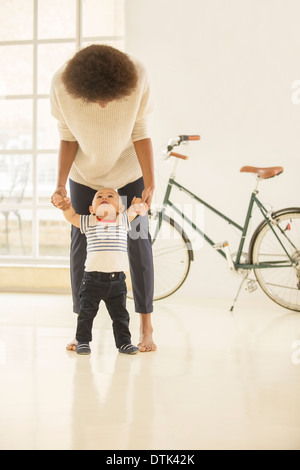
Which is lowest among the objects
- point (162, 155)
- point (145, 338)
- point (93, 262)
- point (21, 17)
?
point (145, 338)

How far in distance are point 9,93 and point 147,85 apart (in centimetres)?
212

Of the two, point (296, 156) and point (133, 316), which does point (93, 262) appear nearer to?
point (133, 316)

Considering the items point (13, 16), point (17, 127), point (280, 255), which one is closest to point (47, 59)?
point (13, 16)

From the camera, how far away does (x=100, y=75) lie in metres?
1.78

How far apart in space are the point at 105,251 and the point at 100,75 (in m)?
0.58

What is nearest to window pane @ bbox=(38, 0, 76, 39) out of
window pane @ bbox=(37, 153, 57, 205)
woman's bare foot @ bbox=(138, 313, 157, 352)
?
window pane @ bbox=(37, 153, 57, 205)

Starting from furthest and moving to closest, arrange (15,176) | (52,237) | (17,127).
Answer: (52,237)
(17,127)
(15,176)

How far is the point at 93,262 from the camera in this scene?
1.93 m

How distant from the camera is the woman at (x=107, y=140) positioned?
70.7 inches

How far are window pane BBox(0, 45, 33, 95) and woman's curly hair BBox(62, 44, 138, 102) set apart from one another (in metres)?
1.97

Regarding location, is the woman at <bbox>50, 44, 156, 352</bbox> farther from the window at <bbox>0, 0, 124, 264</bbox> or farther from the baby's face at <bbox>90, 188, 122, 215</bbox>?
the window at <bbox>0, 0, 124, 264</bbox>

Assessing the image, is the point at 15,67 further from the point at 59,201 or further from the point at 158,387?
the point at 158,387

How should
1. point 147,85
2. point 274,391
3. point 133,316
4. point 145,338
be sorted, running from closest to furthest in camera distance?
1. point 274,391
2. point 147,85
3. point 145,338
4. point 133,316
